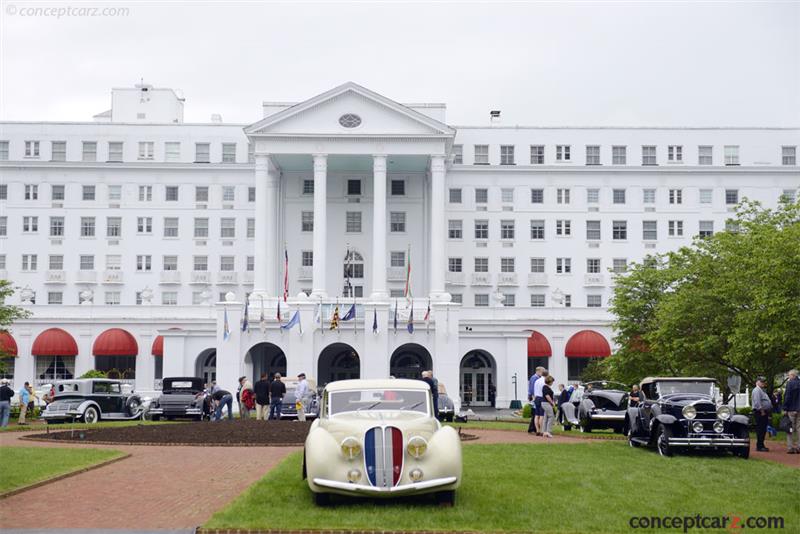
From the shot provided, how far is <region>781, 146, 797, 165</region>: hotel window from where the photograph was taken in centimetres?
7756

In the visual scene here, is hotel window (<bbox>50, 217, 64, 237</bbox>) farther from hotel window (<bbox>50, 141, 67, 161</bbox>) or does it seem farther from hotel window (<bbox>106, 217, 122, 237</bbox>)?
hotel window (<bbox>50, 141, 67, 161</bbox>)

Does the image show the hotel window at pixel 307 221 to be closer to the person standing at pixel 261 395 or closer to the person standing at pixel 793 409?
the person standing at pixel 261 395

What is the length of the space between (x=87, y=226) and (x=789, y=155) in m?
54.7

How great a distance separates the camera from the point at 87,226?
245 feet

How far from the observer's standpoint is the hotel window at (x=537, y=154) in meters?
76.9

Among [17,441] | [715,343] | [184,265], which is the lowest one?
[17,441]

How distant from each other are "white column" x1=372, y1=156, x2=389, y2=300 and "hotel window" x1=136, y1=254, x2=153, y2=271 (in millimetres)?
18751

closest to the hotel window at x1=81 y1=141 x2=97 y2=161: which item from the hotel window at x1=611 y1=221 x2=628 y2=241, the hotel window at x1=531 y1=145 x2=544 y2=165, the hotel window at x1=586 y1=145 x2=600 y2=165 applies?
the hotel window at x1=531 y1=145 x2=544 y2=165

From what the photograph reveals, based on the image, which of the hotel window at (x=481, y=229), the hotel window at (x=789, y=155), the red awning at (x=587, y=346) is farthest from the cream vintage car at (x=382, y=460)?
the hotel window at (x=789, y=155)

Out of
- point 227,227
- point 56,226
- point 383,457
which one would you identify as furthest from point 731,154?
point 383,457

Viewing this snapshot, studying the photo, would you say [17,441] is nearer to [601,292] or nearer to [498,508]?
[498,508]

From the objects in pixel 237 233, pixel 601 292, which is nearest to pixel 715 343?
pixel 601 292

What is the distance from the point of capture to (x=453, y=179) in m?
75.5

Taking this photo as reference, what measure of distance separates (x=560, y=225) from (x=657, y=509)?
61829mm
